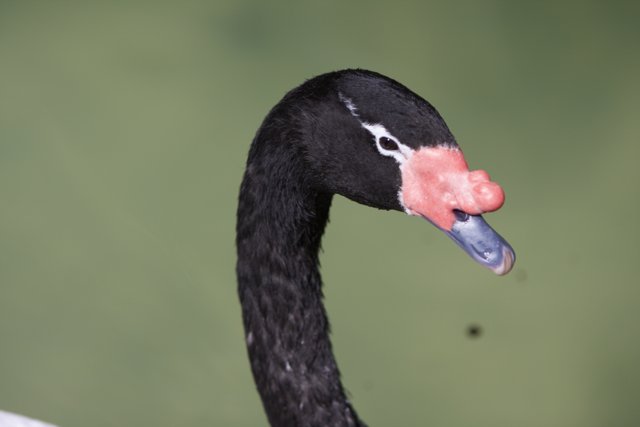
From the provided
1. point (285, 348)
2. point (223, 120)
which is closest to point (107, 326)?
point (223, 120)

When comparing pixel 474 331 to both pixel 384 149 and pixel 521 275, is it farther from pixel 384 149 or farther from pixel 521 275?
pixel 384 149

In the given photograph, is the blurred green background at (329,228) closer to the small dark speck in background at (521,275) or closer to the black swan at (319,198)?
the small dark speck in background at (521,275)

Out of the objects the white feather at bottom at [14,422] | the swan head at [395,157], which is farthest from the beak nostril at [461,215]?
the white feather at bottom at [14,422]

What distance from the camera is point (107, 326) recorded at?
1800 mm

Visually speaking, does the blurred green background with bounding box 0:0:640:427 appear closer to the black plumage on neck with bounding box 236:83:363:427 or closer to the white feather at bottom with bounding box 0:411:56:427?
the white feather at bottom with bounding box 0:411:56:427

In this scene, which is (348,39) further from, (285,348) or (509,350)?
(285,348)

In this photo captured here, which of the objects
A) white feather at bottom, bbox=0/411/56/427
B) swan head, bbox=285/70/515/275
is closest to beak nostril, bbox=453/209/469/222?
swan head, bbox=285/70/515/275

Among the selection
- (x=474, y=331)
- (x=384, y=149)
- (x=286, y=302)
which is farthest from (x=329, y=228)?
(x=384, y=149)

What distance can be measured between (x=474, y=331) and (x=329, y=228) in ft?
1.11

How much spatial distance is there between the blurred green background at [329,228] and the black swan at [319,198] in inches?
20.8

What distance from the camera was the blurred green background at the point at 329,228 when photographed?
1.76m

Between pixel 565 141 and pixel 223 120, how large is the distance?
702 mm

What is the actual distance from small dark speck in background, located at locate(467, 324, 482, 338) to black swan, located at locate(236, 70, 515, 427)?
588mm

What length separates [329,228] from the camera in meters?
1.90
